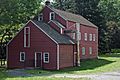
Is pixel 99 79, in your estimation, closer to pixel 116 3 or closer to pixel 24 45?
pixel 24 45

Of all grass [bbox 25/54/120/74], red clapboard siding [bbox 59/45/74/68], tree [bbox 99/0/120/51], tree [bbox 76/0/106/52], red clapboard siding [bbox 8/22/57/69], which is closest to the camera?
grass [bbox 25/54/120/74]

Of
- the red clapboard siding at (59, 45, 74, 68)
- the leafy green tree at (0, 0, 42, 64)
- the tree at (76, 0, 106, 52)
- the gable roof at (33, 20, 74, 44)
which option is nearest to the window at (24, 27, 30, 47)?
the gable roof at (33, 20, 74, 44)

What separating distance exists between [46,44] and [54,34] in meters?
2.79

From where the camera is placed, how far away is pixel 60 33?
52.4 meters

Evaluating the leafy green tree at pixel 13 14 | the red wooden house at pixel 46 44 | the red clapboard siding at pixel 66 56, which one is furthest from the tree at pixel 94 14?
the red clapboard siding at pixel 66 56

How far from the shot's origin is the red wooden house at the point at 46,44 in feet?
156

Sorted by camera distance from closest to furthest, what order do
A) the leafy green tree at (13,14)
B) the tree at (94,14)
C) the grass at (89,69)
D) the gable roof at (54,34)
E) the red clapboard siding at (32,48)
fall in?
the grass at (89,69)
the red clapboard siding at (32,48)
the gable roof at (54,34)
the leafy green tree at (13,14)
the tree at (94,14)

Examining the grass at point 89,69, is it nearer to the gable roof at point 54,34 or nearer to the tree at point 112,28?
the gable roof at point 54,34

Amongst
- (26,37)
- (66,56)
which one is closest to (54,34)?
(66,56)

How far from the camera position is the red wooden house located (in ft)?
156

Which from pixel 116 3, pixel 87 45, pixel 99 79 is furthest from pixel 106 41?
pixel 99 79

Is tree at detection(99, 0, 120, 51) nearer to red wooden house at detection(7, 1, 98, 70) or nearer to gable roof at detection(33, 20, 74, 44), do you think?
red wooden house at detection(7, 1, 98, 70)

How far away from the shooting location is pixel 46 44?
48.0 meters

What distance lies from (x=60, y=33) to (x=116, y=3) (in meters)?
64.2
